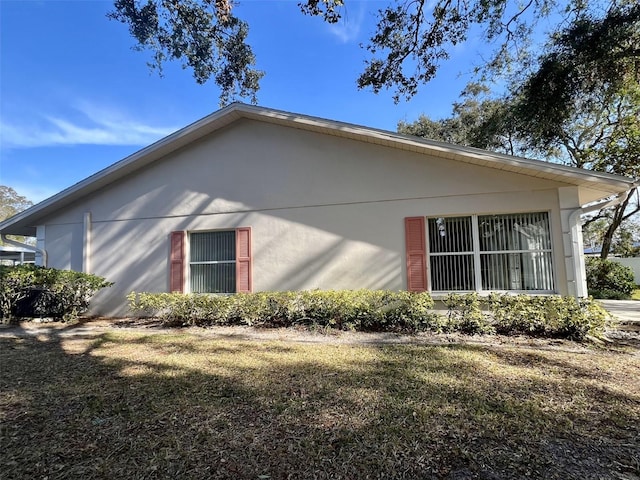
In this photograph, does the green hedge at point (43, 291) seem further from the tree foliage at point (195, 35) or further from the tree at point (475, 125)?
the tree at point (475, 125)

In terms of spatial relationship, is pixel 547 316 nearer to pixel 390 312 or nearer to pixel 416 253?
pixel 416 253

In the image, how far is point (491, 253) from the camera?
22.7 feet

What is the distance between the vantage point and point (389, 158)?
7.46m

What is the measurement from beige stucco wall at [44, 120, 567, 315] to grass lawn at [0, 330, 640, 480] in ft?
9.35

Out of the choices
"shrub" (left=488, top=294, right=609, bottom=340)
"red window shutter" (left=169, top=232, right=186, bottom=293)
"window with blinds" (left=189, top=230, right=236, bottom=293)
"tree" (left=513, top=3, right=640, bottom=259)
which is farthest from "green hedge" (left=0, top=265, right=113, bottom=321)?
"tree" (left=513, top=3, right=640, bottom=259)

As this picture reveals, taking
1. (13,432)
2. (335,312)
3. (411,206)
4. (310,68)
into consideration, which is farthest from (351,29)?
(13,432)

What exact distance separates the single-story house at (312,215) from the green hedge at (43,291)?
2.47 feet

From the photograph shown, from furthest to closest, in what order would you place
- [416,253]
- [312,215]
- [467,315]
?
[312,215] < [416,253] < [467,315]

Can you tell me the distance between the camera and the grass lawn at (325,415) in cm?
230

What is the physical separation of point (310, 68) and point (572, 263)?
26.7ft

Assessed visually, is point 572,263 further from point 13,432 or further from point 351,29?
point 13,432

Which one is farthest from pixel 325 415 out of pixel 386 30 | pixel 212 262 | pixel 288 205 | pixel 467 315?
pixel 386 30

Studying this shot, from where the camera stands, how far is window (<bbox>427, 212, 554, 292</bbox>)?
6707 millimetres

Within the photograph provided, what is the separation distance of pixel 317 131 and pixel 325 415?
20.8 ft
